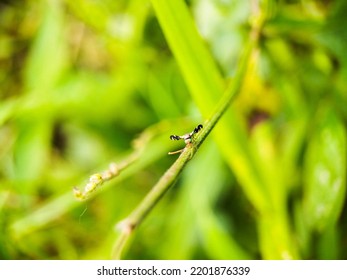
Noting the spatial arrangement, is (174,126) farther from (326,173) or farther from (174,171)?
(174,171)

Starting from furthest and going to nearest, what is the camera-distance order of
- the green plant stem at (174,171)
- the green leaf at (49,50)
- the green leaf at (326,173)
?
the green leaf at (49,50)
the green leaf at (326,173)
the green plant stem at (174,171)

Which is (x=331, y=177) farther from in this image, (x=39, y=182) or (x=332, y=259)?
(x=39, y=182)

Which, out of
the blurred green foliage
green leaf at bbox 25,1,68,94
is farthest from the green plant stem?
green leaf at bbox 25,1,68,94

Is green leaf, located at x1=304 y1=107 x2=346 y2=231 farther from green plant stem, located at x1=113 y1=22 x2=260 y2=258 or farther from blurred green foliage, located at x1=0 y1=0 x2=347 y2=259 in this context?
green plant stem, located at x1=113 y1=22 x2=260 y2=258

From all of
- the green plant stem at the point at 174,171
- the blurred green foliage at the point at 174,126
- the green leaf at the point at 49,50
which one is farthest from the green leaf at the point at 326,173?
the green leaf at the point at 49,50

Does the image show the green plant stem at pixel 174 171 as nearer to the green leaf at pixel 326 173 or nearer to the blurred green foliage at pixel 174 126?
the blurred green foliage at pixel 174 126
